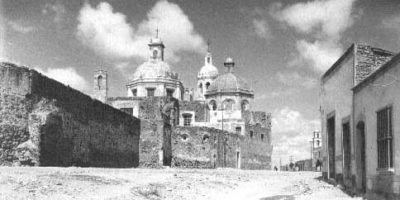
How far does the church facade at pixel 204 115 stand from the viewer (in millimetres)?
45438

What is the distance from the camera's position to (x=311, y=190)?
16.0 meters

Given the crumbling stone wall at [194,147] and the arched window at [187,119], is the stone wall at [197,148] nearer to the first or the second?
the crumbling stone wall at [194,147]

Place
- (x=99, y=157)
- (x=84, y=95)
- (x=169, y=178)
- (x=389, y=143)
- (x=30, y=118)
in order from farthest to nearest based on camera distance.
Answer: (x=99, y=157), (x=84, y=95), (x=30, y=118), (x=169, y=178), (x=389, y=143)

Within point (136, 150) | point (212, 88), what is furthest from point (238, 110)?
point (136, 150)

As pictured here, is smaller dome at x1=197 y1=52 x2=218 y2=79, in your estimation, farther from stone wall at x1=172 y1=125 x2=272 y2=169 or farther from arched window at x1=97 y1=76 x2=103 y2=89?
arched window at x1=97 y1=76 x2=103 y2=89

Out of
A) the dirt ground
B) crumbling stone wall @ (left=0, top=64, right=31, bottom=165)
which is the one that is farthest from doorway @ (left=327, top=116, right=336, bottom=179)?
crumbling stone wall @ (left=0, top=64, right=31, bottom=165)

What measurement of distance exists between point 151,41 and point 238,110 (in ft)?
44.2

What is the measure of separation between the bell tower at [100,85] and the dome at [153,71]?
4.66m

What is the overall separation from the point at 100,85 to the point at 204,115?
1187cm

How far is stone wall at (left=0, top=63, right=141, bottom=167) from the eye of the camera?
20328mm

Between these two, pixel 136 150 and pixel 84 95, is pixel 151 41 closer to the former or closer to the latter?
pixel 136 150

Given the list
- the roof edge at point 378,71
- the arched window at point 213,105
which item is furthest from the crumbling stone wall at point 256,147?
the roof edge at point 378,71

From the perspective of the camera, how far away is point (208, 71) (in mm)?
79000

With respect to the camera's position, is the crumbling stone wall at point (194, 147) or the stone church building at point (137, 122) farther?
the crumbling stone wall at point (194, 147)
